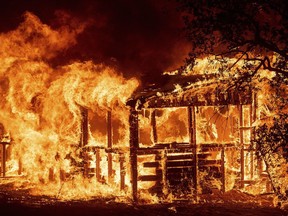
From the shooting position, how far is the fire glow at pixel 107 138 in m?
16.6

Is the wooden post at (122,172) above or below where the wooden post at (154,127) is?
below

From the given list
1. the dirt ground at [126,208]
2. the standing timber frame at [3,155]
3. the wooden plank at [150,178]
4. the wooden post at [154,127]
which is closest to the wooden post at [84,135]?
the dirt ground at [126,208]

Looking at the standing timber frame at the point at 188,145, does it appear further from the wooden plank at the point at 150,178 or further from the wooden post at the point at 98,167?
the wooden post at the point at 98,167

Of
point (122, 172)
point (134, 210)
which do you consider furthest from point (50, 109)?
point (134, 210)

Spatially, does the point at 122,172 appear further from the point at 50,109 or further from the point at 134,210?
the point at 50,109

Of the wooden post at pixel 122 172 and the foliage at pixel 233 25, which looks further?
the wooden post at pixel 122 172

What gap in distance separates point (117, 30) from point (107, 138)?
15352mm

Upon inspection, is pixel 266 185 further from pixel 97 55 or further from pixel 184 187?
pixel 97 55

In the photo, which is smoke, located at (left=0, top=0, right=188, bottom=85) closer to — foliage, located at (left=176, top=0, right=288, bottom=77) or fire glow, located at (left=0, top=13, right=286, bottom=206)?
fire glow, located at (left=0, top=13, right=286, bottom=206)

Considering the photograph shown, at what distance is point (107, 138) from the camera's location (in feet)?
59.8

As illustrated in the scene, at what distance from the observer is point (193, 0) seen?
1235 centimetres

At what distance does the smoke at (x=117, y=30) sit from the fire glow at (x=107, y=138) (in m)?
7.06

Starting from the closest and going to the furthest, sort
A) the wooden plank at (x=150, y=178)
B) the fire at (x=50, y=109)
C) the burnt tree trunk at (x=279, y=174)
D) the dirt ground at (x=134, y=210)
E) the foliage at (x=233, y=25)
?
the foliage at (x=233, y=25), the dirt ground at (x=134, y=210), the burnt tree trunk at (x=279, y=174), the wooden plank at (x=150, y=178), the fire at (x=50, y=109)

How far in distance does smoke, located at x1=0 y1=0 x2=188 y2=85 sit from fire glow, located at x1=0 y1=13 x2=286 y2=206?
7.06 metres
